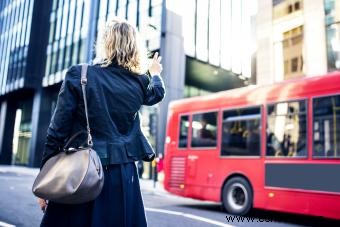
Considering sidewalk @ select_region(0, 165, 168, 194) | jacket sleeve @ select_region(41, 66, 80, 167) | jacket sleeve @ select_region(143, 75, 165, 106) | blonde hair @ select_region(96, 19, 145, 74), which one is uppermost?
blonde hair @ select_region(96, 19, 145, 74)

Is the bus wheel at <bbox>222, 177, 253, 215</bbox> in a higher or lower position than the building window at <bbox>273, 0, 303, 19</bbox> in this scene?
lower

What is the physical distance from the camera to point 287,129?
8133mm

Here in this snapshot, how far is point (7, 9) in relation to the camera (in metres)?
43.2

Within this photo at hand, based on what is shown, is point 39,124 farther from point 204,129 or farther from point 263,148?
point 263,148

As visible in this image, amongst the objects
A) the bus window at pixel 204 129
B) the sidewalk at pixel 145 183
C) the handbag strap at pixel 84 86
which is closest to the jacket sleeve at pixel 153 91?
the handbag strap at pixel 84 86

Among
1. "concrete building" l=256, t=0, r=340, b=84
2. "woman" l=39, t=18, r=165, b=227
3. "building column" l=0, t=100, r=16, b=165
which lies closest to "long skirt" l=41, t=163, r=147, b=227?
"woman" l=39, t=18, r=165, b=227

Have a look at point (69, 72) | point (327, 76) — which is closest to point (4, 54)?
point (327, 76)

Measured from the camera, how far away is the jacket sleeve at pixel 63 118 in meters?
2.07

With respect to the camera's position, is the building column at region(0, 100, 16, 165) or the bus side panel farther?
the building column at region(0, 100, 16, 165)

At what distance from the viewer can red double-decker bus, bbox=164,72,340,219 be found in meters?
7.39

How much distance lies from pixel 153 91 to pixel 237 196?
6972 mm

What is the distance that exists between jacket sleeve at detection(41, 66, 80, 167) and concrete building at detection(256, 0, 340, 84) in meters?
14.8

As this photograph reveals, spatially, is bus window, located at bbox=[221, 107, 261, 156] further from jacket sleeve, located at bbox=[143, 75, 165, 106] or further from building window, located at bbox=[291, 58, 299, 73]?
building window, located at bbox=[291, 58, 299, 73]

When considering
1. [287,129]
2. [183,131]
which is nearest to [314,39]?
[183,131]
